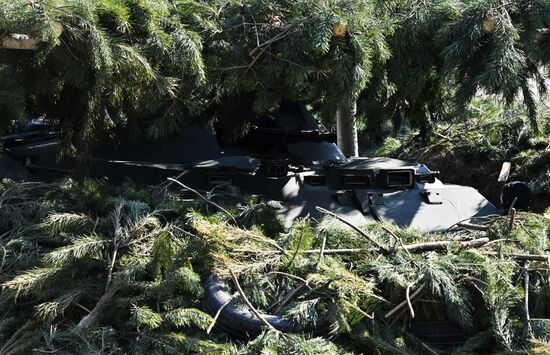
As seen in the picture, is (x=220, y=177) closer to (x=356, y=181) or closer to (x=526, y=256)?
(x=356, y=181)

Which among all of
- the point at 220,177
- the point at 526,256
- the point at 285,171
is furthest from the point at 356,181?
the point at 526,256

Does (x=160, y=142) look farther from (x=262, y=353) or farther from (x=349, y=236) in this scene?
(x=262, y=353)

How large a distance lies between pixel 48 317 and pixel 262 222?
5.01 feet

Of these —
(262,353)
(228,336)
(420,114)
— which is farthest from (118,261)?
(420,114)

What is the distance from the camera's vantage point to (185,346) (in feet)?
12.5

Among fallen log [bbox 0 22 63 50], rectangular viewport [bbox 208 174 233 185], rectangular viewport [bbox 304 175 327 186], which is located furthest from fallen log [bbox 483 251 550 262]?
fallen log [bbox 0 22 63 50]

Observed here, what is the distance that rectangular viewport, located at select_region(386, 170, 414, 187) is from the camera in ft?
19.8

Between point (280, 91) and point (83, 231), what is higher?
point (280, 91)

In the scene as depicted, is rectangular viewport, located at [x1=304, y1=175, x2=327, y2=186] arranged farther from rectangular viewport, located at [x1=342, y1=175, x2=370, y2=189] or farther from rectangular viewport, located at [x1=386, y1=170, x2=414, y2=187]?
rectangular viewport, located at [x1=386, y1=170, x2=414, y2=187]

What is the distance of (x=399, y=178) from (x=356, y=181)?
315 mm

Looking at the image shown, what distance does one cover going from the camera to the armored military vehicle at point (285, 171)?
19.1 feet

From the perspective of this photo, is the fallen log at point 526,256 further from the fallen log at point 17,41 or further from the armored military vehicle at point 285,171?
the fallen log at point 17,41

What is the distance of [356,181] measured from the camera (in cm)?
604

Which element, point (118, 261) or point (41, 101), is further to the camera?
point (41, 101)
